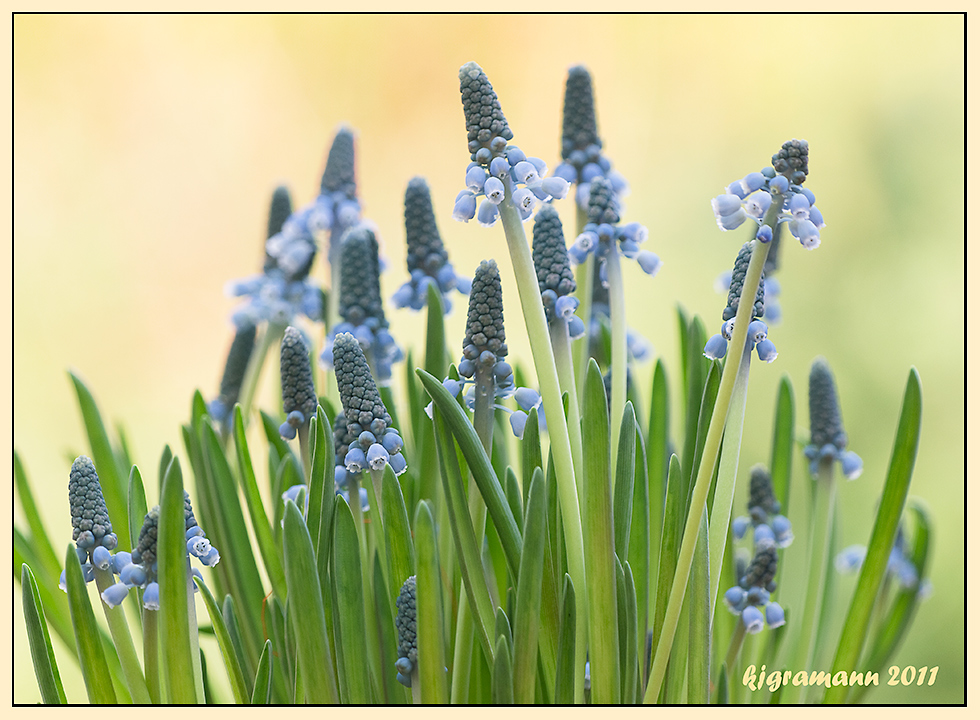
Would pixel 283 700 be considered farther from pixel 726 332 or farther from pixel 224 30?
pixel 224 30

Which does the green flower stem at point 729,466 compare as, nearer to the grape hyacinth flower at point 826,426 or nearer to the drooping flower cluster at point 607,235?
the drooping flower cluster at point 607,235

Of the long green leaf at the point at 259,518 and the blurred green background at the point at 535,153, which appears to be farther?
the blurred green background at the point at 535,153

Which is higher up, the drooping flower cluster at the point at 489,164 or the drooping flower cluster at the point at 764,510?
the drooping flower cluster at the point at 489,164

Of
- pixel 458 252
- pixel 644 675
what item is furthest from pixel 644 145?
pixel 644 675

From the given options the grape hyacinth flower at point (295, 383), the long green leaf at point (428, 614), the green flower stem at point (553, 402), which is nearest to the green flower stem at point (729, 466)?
the green flower stem at point (553, 402)

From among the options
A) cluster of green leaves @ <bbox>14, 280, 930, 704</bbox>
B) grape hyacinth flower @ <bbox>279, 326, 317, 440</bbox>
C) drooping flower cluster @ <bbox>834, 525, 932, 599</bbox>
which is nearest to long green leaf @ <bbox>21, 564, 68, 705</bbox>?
cluster of green leaves @ <bbox>14, 280, 930, 704</bbox>

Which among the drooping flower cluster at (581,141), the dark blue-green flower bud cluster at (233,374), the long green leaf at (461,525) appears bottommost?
the long green leaf at (461,525)

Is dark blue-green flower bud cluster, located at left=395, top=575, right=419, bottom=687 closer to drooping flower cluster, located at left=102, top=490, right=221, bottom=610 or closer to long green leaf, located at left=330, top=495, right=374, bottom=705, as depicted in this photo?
long green leaf, located at left=330, top=495, right=374, bottom=705
